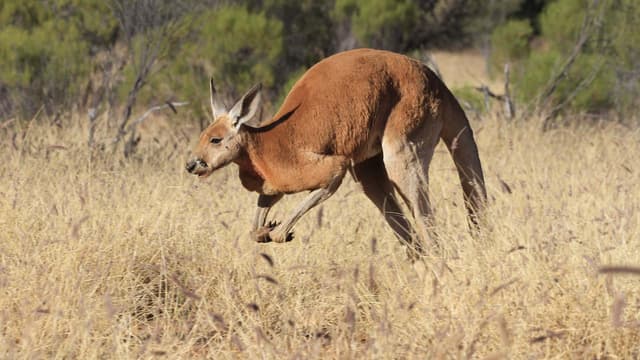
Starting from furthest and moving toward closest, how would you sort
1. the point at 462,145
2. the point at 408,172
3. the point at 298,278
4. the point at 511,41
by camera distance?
the point at 511,41 < the point at 462,145 < the point at 408,172 < the point at 298,278

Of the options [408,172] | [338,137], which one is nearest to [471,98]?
[408,172]

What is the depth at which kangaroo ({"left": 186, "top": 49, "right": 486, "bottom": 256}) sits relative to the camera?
5672mm

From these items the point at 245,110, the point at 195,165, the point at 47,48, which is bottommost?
the point at 47,48

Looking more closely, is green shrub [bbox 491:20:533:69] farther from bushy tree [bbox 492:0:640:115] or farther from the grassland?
the grassland

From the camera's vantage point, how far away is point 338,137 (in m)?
5.84

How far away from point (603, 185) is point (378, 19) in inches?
337

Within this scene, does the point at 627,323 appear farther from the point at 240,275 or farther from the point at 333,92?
the point at 333,92

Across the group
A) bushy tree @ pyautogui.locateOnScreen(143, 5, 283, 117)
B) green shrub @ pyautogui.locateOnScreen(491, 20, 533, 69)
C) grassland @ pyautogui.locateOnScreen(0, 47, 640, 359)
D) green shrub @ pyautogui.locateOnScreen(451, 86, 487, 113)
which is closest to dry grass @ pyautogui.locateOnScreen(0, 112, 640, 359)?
grassland @ pyautogui.locateOnScreen(0, 47, 640, 359)

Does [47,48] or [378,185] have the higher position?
[378,185]

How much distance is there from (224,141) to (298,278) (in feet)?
3.00

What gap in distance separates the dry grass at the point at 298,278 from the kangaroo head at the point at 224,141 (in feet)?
1.12

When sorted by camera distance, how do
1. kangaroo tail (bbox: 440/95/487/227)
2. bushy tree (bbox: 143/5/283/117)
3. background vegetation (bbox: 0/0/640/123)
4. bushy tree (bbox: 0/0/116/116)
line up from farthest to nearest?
1. bushy tree (bbox: 143/5/283/117)
2. bushy tree (bbox: 0/0/116/116)
3. background vegetation (bbox: 0/0/640/123)
4. kangaroo tail (bbox: 440/95/487/227)

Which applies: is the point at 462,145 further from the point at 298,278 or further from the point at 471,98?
the point at 471,98

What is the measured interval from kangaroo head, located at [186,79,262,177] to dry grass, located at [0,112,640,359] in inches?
13.4
